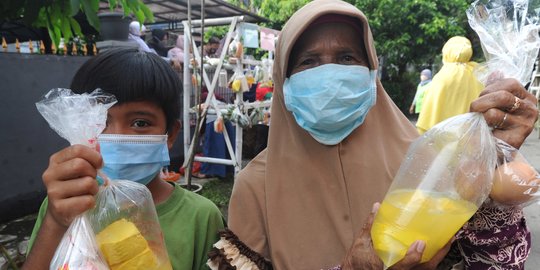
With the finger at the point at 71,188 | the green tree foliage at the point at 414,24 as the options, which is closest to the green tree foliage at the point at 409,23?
the green tree foliage at the point at 414,24

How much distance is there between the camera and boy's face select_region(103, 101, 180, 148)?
1438 millimetres

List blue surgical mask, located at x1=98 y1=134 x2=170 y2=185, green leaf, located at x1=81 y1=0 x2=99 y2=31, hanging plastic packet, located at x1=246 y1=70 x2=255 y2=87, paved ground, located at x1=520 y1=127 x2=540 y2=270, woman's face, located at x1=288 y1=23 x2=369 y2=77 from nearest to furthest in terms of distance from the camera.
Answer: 1. blue surgical mask, located at x1=98 y1=134 x2=170 y2=185
2. woman's face, located at x1=288 y1=23 x2=369 y2=77
3. green leaf, located at x1=81 y1=0 x2=99 y2=31
4. paved ground, located at x1=520 y1=127 x2=540 y2=270
5. hanging plastic packet, located at x1=246 y1=70 x2=255 y2=87

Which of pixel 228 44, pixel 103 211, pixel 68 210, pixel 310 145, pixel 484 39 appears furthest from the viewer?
pixel 228 44

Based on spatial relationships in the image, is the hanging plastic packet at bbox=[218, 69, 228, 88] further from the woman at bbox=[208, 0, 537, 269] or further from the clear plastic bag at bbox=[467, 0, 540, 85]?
the clear plastic bag at bbox=[467, 0, 540, 85]

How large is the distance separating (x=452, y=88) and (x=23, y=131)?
16.5ft

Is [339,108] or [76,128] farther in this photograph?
[339,108]

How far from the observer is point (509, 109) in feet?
3.69

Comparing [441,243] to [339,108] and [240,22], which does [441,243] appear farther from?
[240,22]

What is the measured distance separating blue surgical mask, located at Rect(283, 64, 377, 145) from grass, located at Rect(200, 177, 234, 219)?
3975 mm

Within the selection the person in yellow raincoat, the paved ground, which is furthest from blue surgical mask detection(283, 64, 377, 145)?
the paved ground

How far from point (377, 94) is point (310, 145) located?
38 cm

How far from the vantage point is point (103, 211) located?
1141 millimetres

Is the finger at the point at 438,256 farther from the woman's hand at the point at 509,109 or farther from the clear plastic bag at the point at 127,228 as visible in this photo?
the clear plastic bag at the point at 127,228

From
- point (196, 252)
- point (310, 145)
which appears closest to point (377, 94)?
point (310, 145)
